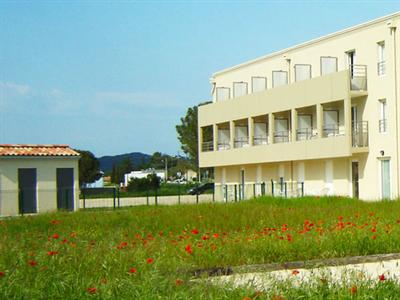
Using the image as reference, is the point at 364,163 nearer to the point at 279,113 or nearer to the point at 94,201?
the point at 279,113

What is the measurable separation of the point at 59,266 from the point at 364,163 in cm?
3206

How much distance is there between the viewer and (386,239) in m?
14.6

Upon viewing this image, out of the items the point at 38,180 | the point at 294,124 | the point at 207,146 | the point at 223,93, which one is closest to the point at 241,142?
the point at 223,93

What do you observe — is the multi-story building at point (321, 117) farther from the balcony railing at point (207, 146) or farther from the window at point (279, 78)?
the balcony railing at point (207, 146)

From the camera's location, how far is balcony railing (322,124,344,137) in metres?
42.0

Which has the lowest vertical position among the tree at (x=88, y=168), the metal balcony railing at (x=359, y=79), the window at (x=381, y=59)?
Result: the tree at (x=88, y=168)

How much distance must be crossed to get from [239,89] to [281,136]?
23.3ft

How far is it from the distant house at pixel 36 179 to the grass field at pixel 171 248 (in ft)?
54.0

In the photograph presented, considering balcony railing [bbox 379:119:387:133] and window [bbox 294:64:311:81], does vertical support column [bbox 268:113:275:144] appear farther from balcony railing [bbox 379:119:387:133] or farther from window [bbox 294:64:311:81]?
balcony railing [bbox 379:119:387:133]

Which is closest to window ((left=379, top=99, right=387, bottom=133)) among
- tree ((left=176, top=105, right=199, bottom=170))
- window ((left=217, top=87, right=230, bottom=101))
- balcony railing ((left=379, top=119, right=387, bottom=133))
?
balcony railing ((left=379, top=119, right=387, bottom=133))

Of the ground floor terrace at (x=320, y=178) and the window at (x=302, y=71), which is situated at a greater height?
the window at (x=302, y=71)

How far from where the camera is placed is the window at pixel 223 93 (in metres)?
56.8

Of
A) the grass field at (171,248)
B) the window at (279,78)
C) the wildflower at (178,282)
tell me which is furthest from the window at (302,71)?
the wildflower at (178,282)

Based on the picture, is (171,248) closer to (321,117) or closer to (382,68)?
(382,68)
